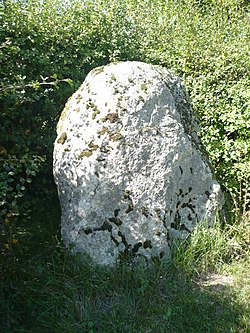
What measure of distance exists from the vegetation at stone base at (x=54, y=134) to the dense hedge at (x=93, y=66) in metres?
0.02

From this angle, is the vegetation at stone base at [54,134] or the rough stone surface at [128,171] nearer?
the vegetation at stone base at [54,134]

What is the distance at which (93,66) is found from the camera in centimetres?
577

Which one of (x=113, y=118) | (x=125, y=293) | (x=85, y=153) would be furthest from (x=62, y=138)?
(x=125, y=293)

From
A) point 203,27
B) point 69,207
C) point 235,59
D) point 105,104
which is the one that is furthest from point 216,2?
point 69,207

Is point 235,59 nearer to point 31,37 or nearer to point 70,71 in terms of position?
point 70,71

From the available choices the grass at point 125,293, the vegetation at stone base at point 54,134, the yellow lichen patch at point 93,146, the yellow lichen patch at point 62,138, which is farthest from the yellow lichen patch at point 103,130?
the grass at point 125,293

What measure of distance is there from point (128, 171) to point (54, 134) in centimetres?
151

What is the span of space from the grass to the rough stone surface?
194 millimetres

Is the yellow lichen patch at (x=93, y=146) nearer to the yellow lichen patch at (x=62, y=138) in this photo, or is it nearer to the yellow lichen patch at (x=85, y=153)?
the yellow lichen patch at (x=85, y=153)

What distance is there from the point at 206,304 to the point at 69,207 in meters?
1.61

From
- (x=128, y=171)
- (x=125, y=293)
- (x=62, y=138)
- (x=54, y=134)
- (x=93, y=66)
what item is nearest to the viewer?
(x=125, y=293)

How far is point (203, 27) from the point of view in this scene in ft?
22.9

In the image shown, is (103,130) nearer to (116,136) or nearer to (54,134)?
(116,136)

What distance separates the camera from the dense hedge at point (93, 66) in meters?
4.92
